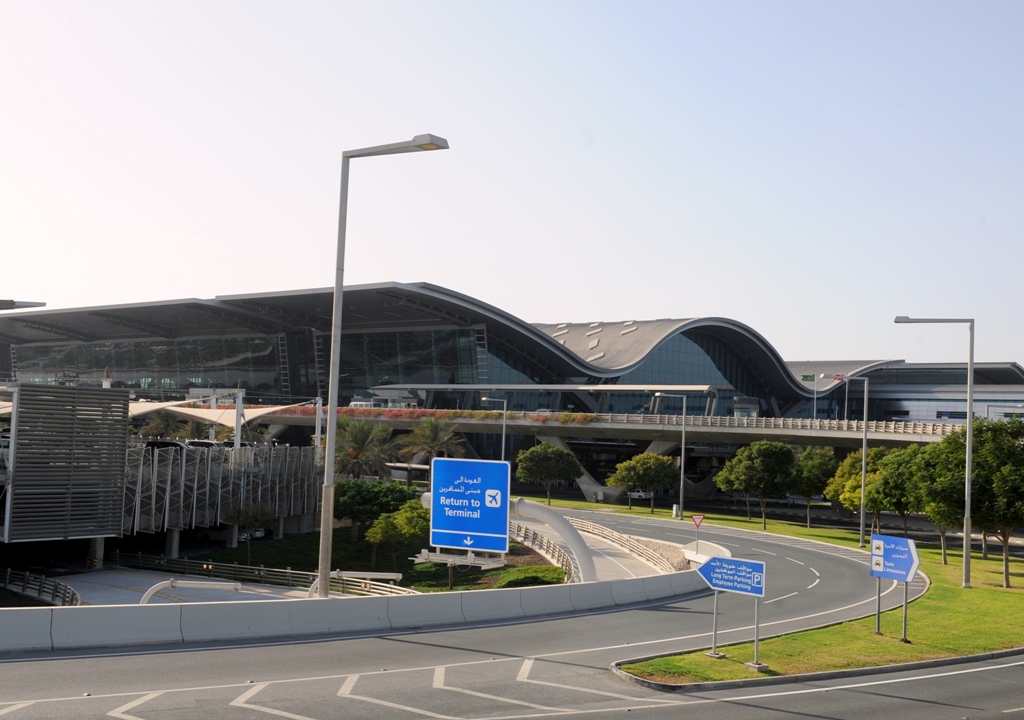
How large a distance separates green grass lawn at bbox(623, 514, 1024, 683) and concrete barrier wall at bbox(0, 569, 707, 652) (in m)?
5.59

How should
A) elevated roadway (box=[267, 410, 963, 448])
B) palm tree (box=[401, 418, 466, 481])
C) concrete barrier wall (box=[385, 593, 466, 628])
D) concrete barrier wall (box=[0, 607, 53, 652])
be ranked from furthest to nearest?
palm tree (box=[401, 418, 466, 481]) < elevated roadway (box=[267, 410, 963, 448]) < concrete barrier wall (box=[385, 593, 466, 628]) < concrete barrier wall (box=[0, 607, 53, 652])

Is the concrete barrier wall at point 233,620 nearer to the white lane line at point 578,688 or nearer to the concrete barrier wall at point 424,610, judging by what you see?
the concrete barrier wall at point 424,610

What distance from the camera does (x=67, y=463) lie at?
37.5 meters

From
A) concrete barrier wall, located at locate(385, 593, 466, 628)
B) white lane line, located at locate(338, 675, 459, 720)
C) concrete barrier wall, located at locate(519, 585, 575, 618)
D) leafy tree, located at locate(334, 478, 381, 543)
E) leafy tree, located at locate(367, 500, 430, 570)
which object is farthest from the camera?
leafy tree, located at locate(334, 478, 381, 543)

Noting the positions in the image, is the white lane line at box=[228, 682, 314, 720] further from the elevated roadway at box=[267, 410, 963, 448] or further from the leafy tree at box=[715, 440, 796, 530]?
the elevated roadway at box=[267, 410, 963, 448]

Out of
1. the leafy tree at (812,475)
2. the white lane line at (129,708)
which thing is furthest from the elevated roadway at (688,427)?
the white lane line at (129,708)

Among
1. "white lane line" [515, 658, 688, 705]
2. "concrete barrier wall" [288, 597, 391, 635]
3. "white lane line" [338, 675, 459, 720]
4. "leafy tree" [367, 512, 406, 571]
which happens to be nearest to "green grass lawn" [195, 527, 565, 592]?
"leafy tree" [367, 512, 406, 571]

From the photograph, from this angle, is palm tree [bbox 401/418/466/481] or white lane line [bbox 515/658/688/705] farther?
palm tree [bbox 401/418/466/481]

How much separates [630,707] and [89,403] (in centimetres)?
3086

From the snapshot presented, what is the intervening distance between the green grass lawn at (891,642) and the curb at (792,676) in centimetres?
23

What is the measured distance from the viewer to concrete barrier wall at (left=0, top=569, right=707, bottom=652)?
55.1 feet

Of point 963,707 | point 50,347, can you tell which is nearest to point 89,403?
point 963,707

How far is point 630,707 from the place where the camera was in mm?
14633

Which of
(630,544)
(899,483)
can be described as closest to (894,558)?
(630,544)
